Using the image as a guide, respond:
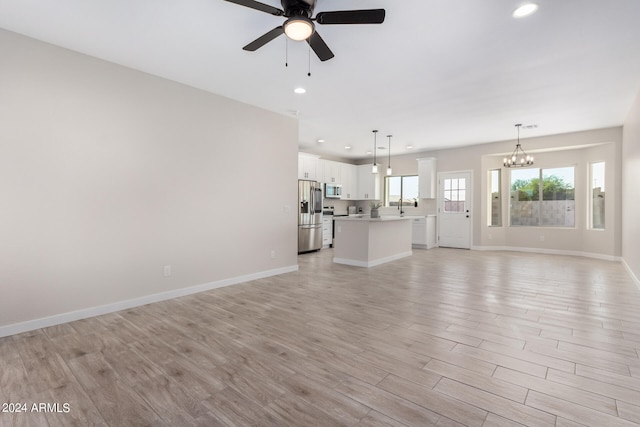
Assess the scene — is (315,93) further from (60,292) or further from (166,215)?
(60,292)

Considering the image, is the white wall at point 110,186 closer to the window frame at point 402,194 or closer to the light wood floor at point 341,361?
the light wood floor at point 341,361

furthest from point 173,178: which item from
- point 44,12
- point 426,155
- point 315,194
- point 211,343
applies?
point 426,155

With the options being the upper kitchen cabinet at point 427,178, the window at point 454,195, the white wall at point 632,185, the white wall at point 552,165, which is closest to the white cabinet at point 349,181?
the white wall at point 552,165

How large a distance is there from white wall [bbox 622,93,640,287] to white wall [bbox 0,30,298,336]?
5571mm

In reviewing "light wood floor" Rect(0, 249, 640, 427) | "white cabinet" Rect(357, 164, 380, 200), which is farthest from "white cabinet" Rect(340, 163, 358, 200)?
"light wood floor" Rect(0, 249, 640, 427)

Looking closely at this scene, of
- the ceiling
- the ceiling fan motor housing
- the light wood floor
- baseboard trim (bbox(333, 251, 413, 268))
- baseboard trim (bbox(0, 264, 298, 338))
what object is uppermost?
the ceiling

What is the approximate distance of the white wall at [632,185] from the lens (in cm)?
436

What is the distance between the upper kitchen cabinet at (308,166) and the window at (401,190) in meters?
2.85

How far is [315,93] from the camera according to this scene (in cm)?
430

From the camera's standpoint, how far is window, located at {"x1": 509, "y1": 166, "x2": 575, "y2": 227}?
7.41 metres

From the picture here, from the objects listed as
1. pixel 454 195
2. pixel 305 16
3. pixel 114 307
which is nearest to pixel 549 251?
pixel 454 195

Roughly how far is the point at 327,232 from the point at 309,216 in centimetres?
129

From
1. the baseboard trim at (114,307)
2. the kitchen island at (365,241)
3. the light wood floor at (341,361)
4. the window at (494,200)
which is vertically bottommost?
the light wood floor at (341,361)

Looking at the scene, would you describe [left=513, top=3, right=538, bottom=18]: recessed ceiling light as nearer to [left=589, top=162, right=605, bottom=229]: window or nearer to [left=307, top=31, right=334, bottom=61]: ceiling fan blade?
[left=307, top=31, right=334, bottom=61]: ceiling fan blade
